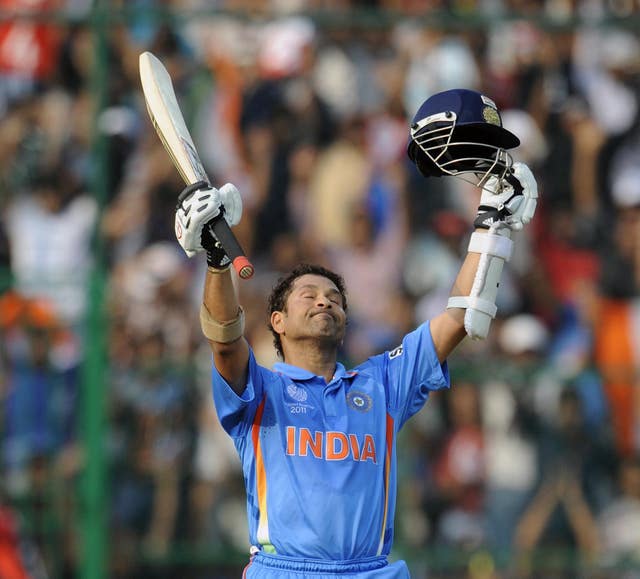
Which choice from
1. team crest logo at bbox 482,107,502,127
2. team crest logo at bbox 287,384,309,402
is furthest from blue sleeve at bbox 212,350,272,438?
team crest logo at bbox 482,107,502,127

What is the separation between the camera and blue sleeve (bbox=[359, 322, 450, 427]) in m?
5.62

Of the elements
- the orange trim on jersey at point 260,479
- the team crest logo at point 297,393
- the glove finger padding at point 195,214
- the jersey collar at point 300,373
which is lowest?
the orange trim on jersey at point 260,479

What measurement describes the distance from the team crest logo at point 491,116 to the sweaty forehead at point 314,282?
3.03ft

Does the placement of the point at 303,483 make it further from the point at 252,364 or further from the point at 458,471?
Answer: the point at 458,471

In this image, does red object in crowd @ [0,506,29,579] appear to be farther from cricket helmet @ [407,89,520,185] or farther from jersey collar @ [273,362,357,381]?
cricket helmet @ [407,89,520,185]

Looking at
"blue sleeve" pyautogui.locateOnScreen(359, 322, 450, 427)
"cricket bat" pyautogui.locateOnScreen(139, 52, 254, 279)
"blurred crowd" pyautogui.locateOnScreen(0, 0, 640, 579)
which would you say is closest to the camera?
"cricket bat" pyautogui.locateOnScreen(139, 52, 254, 279)

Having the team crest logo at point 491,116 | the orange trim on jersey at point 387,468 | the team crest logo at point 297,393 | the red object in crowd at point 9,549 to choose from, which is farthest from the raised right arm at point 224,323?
the red object in crowd at point 9,549

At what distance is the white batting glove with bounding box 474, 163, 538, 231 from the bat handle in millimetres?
1133

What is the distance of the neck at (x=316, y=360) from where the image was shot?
221 inches

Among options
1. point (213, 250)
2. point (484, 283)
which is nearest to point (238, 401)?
point (213, 250)

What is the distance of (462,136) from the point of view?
5523mm

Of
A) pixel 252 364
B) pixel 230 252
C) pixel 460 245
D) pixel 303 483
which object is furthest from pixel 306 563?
pixel 460 245

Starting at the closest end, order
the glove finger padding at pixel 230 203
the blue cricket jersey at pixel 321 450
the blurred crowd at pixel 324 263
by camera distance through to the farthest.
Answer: the glove finger padding at pixel 230 203, the blue cricket jersey at pixel 321 450, the blurred crowd at pixel 324 263

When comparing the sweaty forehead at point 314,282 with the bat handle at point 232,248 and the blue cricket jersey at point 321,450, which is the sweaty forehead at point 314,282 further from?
the bat handle at point 232,248
